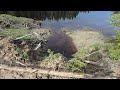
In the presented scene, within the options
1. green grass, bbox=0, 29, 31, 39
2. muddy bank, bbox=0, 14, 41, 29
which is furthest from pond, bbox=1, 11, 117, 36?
green grass, bbox=0, 29, 31, 39

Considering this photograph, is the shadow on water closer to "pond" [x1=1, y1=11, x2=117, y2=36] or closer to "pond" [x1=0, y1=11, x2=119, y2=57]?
"pond" [x1=0, y1=11, x2=119, y2=57]

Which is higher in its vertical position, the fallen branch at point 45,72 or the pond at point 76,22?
the pond at point 76,22

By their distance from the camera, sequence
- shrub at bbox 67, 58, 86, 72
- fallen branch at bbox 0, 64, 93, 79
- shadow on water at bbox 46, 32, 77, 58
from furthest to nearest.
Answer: shadow on water at bbox 46, 32, 77, 58, shrub at bbox 67, 58, 86, 72, fallen branch at bbox 0, 64, 93, 79

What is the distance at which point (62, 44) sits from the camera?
15.8ft

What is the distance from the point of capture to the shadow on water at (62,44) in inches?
180

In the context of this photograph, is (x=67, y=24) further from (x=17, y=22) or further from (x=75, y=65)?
(x=75, y=65)

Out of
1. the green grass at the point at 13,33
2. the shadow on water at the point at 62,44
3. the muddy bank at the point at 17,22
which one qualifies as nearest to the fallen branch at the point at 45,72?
the shadow on water at the point at 62,44

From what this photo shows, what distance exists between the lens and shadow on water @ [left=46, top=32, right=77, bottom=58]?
15.0 feet

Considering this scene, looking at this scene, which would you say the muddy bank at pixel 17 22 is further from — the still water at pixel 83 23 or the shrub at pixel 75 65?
the shrub at pixel 75 65

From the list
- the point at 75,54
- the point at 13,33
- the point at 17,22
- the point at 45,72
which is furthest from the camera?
the point at 17,22

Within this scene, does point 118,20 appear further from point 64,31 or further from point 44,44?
point 44,44

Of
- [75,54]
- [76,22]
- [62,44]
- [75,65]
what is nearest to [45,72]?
[75,65]

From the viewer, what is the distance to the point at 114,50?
4.70 meters
